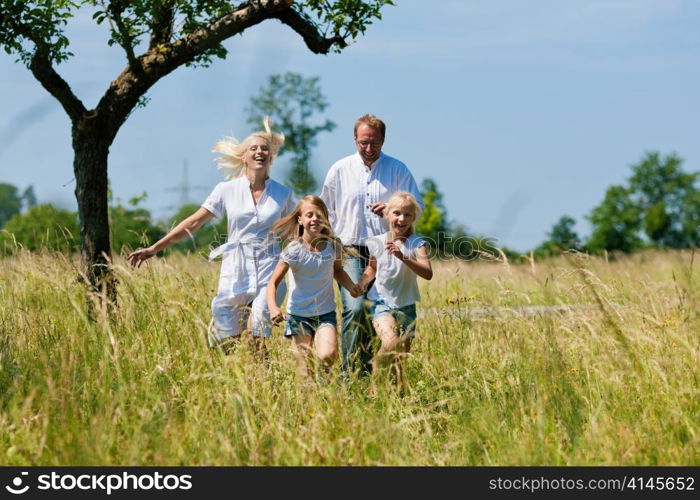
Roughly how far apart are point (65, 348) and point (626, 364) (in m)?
3.80

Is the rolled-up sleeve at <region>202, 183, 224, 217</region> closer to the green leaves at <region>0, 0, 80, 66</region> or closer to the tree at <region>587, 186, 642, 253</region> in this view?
the green leaves at <region>0, 0, 80, 66</region>

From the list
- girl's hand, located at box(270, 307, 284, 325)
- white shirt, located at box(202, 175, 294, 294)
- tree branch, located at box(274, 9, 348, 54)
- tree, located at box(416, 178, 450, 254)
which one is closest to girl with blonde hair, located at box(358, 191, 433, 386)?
girl's hand, located at box(270, 307, 284, 325)

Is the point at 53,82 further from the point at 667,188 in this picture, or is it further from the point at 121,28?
the point at 667,188

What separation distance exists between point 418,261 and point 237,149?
6.31 feet

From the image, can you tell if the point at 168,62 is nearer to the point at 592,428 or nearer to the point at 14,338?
the point at 14,338

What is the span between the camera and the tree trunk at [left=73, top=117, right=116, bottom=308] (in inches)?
346

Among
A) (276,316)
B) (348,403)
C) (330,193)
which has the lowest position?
(348,403)

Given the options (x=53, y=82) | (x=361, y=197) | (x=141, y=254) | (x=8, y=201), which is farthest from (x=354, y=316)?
(x=53, y=82)

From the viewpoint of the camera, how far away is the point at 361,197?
22.2 ft

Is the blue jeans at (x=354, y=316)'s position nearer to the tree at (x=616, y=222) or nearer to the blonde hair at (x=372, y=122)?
the blonde hair at (x=372, y=122)

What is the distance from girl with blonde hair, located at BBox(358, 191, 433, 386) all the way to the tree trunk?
141 inches

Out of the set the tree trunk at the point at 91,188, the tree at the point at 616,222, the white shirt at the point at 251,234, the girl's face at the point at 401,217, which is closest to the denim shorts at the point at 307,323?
the white shirt at the point at 251,234

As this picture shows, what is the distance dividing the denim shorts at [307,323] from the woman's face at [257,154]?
1314mm

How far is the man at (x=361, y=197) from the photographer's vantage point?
666cm
